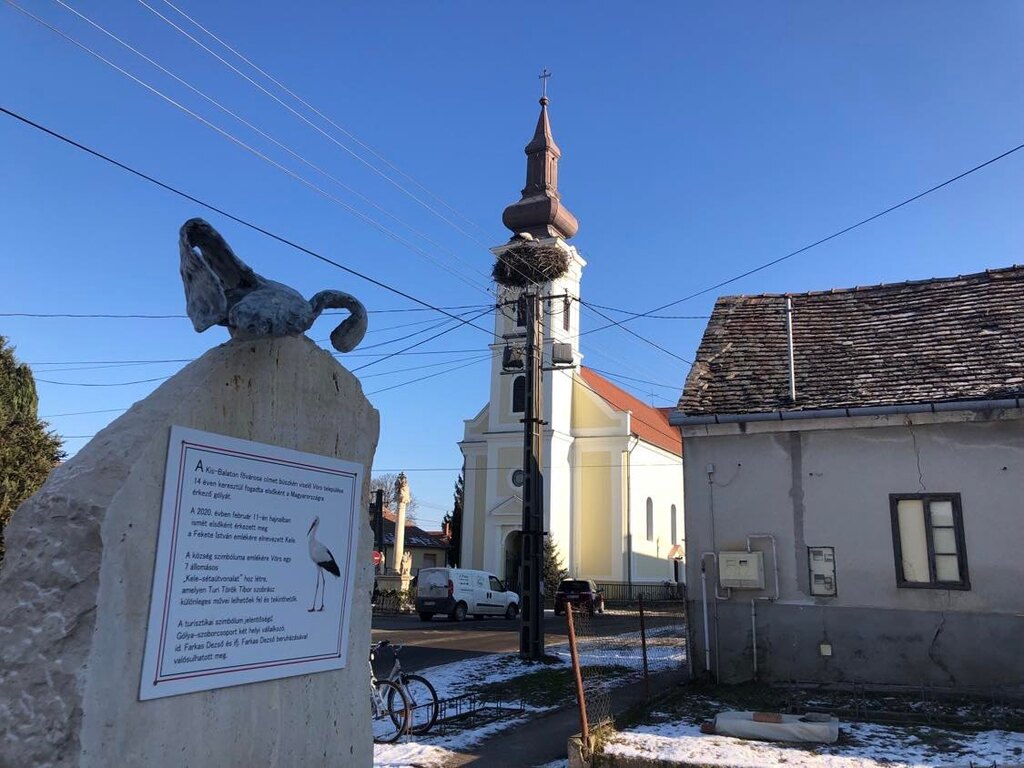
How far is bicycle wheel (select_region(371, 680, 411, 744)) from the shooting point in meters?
8.32

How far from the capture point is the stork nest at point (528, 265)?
1056 inches

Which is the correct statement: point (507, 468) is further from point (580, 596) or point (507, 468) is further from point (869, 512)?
point (869, 512)

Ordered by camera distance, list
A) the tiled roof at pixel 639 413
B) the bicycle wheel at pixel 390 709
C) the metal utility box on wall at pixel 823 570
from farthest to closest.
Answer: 1. the tiled roof at pixel 639 413
2. the metal utility box on wall at pixel 823 570
3. the bicycle wheel at pixel 390 709

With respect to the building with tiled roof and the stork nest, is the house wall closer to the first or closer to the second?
the building with tiled roof

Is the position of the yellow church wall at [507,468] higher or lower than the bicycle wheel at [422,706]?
higher

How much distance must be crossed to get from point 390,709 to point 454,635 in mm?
12937

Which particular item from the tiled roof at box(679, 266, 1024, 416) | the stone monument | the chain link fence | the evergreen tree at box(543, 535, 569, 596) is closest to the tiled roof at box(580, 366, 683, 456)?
the evergreen tree at box(543, 535, 569, 596)

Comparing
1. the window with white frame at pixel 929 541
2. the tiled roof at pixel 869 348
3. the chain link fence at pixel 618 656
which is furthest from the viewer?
the tiled roof at pixel 869 348

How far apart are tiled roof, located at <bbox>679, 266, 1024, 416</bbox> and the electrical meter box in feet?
7.14

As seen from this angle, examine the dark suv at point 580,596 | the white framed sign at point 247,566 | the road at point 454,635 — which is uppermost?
the white framed sign at point 247,566

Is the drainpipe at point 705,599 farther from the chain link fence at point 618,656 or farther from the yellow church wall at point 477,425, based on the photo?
the yellow church wall at point 477,425

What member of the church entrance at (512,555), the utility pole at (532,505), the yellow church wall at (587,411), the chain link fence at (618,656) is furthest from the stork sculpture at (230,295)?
the yellow church wall at (587,411)

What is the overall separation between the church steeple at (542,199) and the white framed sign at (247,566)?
127 feet

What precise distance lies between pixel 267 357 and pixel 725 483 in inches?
367
